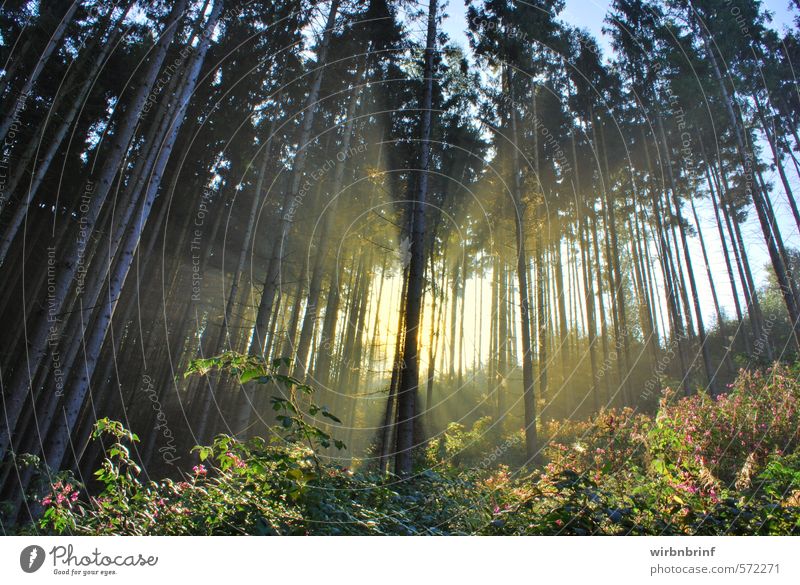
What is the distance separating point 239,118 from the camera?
13.1 meters

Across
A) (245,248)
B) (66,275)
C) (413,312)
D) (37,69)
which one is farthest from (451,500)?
(245,248)

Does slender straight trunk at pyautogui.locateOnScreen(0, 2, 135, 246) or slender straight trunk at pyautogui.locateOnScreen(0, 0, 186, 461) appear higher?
slender straight trunk at pyautogui.locateOnScreen(0, 2, 135, 246)

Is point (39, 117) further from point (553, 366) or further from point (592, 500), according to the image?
point (553, 366)

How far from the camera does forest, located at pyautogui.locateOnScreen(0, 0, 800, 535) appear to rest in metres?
3.13

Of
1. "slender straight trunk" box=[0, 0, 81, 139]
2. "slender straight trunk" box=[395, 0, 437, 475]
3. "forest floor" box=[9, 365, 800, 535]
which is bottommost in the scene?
"forest floor" box=[9, 365, 800, 535]

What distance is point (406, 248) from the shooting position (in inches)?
379

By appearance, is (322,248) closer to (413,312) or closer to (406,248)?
(406,248)

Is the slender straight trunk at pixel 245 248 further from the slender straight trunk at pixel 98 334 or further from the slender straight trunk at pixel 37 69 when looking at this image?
the slender straight trunk at pixel 98 334

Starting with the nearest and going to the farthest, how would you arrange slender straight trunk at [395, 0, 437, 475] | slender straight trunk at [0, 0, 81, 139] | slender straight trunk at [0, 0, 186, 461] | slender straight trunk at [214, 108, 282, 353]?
slender straight trunk at [0, 0, 186, 461], slender straight trunk at [395, 0, 437, 475], slender straight trunk at [0, 0, 81, 139], slender straight trunk at [214, 108, 282, 353]

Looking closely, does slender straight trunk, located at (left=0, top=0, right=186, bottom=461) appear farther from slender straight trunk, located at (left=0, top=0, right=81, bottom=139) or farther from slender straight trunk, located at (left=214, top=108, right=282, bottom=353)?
slender straight trunk, located at (left=214, top=108, right=282, bottom=353)

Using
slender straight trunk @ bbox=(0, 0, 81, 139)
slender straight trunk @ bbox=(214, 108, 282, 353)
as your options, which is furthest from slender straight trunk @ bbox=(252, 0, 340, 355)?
slender straight trunk @ bbox=(0, 0, 81, 139)

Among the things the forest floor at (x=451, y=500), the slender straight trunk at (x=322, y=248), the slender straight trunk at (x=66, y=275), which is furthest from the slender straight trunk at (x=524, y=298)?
the slender straight trunk at (x=66, y=275)
